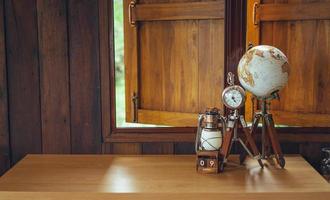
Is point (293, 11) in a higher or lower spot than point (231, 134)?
higher

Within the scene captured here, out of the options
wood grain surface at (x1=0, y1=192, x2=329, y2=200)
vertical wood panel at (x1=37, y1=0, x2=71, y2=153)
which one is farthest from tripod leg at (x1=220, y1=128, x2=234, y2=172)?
vertical wood panel at (x1=37, y1=0, x2=71, y2=153)

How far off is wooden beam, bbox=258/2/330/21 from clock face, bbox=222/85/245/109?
439 millimetres

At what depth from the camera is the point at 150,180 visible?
1651mm

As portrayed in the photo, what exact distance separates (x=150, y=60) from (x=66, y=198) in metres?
0.78

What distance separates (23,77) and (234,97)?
0.96m

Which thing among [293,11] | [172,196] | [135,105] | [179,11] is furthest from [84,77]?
[293,11]

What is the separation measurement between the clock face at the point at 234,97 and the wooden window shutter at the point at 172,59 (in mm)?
282

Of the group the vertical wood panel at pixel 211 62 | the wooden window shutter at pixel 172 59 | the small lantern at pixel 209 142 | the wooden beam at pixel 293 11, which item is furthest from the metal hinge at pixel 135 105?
the wooden beam at pixel 293 11

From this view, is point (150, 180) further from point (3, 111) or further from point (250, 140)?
point (3, 111)

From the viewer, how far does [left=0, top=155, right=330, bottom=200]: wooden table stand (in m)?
1.52

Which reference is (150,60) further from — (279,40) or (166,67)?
(279,40)

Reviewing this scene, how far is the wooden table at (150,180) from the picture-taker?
1521mm

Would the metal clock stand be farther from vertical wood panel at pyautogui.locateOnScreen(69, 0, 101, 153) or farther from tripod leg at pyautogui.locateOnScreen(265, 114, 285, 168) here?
vertical wood panel at pyautogui.locateOnScreen(69, 0, 101, 153)

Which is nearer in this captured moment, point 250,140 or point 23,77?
point 250,140
